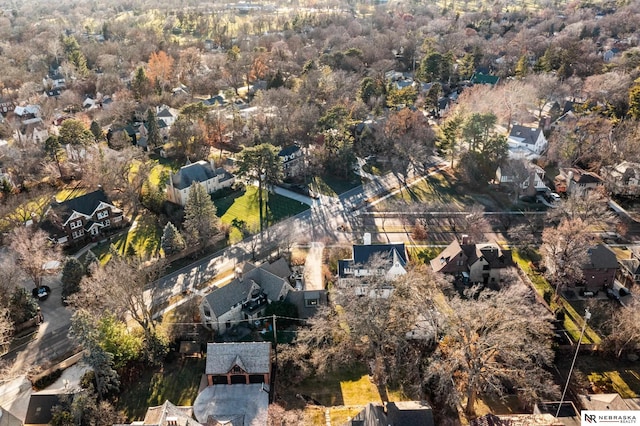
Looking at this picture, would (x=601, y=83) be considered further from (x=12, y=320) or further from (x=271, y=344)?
(x=12, y=320)

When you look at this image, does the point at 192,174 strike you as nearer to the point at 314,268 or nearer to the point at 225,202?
the point at 225,202

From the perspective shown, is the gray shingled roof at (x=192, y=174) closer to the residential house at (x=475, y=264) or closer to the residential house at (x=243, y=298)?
the residential house at (x=243, y=298)

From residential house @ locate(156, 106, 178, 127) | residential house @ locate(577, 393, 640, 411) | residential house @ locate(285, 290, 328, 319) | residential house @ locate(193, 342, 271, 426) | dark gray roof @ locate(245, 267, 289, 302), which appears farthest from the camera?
residential house @ locate(156, 106, 178, 127)

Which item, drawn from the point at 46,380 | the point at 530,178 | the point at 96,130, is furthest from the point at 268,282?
the point at 96,130

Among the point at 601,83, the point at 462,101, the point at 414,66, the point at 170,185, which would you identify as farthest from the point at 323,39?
the point at 170,185

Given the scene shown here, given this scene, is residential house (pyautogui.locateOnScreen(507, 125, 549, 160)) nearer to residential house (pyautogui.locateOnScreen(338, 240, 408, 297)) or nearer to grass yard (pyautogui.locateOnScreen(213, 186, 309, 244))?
grass yard (pyautogui.locateOnScreen(213, 186, 309, 244))

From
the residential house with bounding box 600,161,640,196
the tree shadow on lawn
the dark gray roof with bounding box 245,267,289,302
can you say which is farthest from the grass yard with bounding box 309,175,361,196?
the residential house with bounding box 600,161,640,196

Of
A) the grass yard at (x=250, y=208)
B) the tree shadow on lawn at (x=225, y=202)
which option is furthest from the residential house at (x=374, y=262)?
the tree shadow on lawn at (x=225, y=202)
